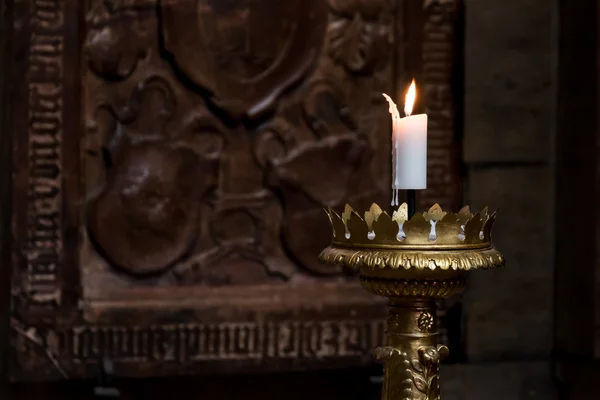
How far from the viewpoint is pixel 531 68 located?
1.48 metres

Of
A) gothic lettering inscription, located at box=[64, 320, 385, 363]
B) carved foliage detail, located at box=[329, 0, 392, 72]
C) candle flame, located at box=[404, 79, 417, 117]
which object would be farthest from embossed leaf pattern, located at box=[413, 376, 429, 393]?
carved foliage detail, located at box=[329, 0, 392, 72]

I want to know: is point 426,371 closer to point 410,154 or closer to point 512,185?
point 410,154

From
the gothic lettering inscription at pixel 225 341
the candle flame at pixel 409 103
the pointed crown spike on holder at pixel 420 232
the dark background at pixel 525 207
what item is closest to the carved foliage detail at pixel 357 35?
the dark background at pixel 525 207

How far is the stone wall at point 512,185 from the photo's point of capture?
57.2 inches

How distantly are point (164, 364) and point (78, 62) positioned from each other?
1.73 feet

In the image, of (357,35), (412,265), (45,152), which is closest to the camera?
(412,265)

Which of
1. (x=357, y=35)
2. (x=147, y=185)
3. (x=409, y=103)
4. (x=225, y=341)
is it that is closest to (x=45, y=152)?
(x=147, y=185)

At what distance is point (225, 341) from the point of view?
1355mm

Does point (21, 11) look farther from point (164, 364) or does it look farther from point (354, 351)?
point (354, 351)

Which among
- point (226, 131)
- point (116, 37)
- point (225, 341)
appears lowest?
point (225, 341)

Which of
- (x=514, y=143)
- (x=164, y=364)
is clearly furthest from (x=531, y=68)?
(x=164, y=364)

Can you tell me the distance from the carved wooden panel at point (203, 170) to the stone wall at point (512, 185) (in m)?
0.06

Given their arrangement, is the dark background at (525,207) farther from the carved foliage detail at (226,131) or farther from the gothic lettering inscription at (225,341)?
the carved foliage detail at (226,131)

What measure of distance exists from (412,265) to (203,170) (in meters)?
0.80
